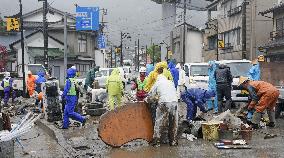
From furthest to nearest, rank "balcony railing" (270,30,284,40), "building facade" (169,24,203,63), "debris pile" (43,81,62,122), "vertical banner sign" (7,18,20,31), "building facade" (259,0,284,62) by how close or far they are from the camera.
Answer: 1. "building facade" (169,24,203,63)
2. "balcony railing" (270,30,284,40)
3. "building facade" (259,0,284,62)
4. "vertical banner sign" (7,18,20,31)
5. "debris pile" (43,81,62,122)

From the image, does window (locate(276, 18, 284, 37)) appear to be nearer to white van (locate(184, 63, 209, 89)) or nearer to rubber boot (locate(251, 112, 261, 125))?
white van (locate(184, 63, 209, 89))

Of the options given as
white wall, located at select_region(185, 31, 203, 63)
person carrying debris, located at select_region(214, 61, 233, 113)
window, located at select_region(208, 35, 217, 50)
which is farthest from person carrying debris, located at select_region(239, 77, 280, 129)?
white wall, located at select_region(185, 31, 203, 63)

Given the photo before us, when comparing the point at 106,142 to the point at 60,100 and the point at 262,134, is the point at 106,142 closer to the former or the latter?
the point at 262,134

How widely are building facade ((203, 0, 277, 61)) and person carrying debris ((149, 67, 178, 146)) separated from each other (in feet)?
98.9

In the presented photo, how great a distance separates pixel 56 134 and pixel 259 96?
5426 mm

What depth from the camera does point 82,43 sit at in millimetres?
53312

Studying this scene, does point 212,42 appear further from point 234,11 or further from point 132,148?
point 132,148

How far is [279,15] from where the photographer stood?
35.6 m

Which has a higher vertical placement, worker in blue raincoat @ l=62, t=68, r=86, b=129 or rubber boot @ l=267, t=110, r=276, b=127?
worker in blue raincoat @ l=62, t=68, r=86, b=129

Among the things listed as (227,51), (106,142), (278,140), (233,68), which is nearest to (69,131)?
(106,142)

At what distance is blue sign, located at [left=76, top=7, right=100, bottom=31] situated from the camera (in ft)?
106

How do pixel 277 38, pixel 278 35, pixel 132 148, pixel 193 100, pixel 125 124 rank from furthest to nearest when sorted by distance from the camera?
pixel 277 38, pixel 278 35, pixel 193 100, pixel 132 148, pixel 125 124

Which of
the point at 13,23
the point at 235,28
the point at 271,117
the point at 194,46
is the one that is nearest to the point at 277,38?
the point at 235,28

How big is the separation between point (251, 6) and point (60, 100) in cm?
3061
